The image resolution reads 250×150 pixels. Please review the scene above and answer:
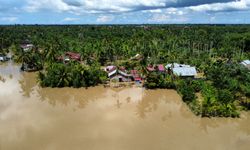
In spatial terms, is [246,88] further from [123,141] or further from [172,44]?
[172,44]

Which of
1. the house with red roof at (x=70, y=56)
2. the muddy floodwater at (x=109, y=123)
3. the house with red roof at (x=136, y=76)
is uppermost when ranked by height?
the house with red roof at (x=70, y=56)

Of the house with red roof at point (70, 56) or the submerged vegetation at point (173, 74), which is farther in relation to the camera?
the house with red roof at point (70, 56)

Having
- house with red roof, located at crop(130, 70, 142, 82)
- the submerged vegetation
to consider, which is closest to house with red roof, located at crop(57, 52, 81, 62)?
the submerged vegetation

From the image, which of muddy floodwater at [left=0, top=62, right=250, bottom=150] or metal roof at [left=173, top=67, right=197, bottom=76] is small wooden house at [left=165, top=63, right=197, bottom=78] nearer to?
metal roof at [left=173, top=67, right=197, bottom=76]

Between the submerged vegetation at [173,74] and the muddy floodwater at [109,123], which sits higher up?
the submerged vegetation at [173,74]

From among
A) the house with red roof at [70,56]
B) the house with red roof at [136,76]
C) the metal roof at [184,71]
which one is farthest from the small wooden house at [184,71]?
the house with red roof at [70,56]

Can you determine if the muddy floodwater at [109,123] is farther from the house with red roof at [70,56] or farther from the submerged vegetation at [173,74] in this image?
the house with red roof at [70,56]

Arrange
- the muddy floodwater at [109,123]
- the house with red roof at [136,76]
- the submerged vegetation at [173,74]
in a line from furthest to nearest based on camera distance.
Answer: the house with red roof at [136,76] → the submerged vegetation at [173,74] → the muddy floodwater at [109,123]

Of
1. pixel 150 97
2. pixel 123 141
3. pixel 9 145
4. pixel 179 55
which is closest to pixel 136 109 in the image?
pixel 150 97

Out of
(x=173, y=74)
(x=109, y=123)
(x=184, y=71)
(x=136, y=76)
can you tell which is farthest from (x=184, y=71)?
(x=109, y=123)
